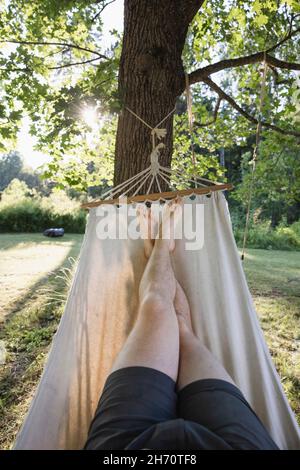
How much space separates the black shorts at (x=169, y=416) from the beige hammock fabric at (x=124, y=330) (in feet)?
0.85

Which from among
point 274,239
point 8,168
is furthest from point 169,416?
point 8,168

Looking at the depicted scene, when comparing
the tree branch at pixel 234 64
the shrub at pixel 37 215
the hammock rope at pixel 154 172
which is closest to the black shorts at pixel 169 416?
the hammock rope at pixel 154 172

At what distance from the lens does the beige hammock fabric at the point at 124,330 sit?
3.01 feet

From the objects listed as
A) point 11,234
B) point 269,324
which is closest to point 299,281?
point 269,324

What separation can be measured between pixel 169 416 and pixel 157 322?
32 centimetres

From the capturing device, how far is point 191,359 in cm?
92

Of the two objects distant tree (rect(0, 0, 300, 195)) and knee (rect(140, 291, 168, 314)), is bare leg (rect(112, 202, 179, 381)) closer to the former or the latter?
knee (rect(140, 291, 168, 314))

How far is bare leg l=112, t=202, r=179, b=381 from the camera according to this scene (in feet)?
2.77

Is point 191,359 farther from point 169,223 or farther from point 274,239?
point 274,239

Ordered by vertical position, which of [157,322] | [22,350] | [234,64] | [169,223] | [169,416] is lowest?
[22,350]

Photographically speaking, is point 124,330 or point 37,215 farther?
point 37,215

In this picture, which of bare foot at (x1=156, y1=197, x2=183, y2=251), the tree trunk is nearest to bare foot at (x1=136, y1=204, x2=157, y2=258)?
bare foot at (x1=156, y1=197, x2=183, y2=251)

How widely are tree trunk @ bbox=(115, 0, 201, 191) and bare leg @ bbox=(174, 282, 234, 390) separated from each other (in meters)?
0.84
